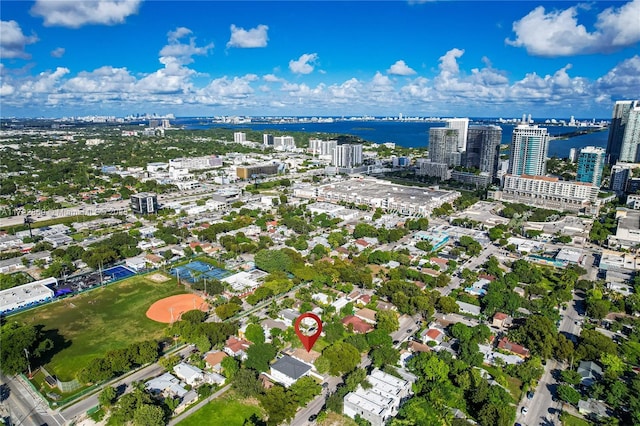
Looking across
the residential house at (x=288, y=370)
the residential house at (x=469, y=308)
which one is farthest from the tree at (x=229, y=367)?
the residential house at (x=469, y=308)

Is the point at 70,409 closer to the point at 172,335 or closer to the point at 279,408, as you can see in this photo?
the point at 172,335

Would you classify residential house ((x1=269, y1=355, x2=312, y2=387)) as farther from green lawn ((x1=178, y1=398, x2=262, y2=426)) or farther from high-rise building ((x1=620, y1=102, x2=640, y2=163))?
high-rise building ((x1=620, y1=102, x2=640, y2=163))

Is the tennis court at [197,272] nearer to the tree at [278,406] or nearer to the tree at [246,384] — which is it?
the tree at [246,384]

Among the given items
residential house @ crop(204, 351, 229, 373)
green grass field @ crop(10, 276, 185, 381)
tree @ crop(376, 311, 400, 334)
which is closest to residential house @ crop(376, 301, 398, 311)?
tree @ crop(376, 311, 400, 334)

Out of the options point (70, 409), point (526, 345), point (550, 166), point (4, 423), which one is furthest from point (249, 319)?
point (550, 166)

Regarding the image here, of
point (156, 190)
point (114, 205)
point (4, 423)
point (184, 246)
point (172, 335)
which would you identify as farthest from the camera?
point (156, 190)

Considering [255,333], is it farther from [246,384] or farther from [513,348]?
[513,348]
